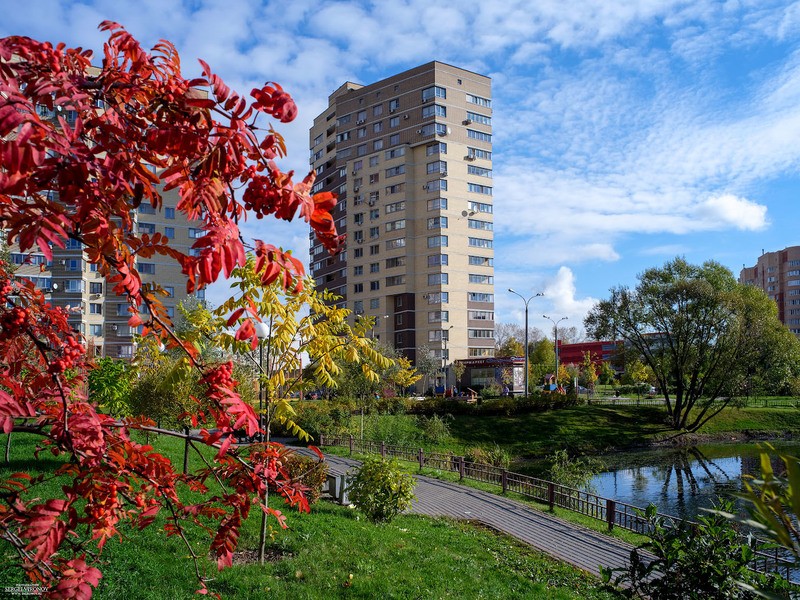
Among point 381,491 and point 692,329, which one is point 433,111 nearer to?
point 692,329

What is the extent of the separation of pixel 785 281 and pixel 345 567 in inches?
5508

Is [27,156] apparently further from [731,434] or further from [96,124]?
[731,434]

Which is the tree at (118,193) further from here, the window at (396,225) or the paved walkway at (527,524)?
the window at (396,225)

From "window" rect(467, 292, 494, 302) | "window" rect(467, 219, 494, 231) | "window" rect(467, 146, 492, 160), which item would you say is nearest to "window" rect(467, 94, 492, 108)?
"window" rect(467, 146, 492, 160)

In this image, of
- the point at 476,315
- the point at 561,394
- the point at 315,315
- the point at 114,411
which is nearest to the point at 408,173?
the point at 476,315

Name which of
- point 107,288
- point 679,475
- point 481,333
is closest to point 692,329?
point 679,475

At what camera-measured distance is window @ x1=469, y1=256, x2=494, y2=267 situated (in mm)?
65938

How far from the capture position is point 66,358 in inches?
103

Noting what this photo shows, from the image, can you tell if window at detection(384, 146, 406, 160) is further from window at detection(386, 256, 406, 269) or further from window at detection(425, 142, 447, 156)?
window at detection(386, 256, 406, 269)

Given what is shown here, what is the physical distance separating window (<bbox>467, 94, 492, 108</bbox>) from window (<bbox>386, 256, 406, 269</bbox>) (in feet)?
62.4

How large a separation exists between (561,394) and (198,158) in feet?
143

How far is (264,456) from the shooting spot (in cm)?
356

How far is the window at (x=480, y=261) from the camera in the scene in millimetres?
65938

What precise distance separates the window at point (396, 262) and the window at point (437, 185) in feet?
26.5
